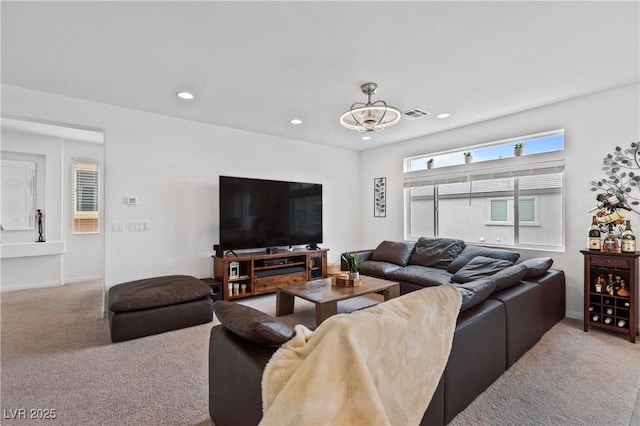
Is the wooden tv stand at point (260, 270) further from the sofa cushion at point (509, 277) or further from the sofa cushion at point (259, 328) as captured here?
the sofa cushion at point (509, 277)

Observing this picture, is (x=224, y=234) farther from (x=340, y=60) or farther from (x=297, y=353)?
(x=297, y=353)

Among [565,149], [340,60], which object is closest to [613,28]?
[565,149]

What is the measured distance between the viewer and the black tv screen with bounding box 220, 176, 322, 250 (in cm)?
420

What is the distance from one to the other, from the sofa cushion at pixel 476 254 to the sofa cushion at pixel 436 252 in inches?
3.5

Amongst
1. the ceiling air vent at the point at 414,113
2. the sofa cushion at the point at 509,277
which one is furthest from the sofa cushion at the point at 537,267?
the ceiling air vent at the point at 414,113

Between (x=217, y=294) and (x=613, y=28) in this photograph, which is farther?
(x=217, y=294)

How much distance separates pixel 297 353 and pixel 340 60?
232 centimetres

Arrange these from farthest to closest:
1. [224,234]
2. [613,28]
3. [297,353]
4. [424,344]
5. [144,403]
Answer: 1. [224,234]
2. [613,28]
3. [144,403]
4. [424,344]
5. [297,353]

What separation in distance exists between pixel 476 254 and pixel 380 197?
7.06ft

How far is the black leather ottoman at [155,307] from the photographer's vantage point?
288 centimetres

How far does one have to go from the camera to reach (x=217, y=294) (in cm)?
394

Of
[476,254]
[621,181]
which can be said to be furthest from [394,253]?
[621,181]

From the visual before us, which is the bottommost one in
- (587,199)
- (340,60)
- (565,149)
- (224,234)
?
(224,234)

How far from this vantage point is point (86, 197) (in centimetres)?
555
